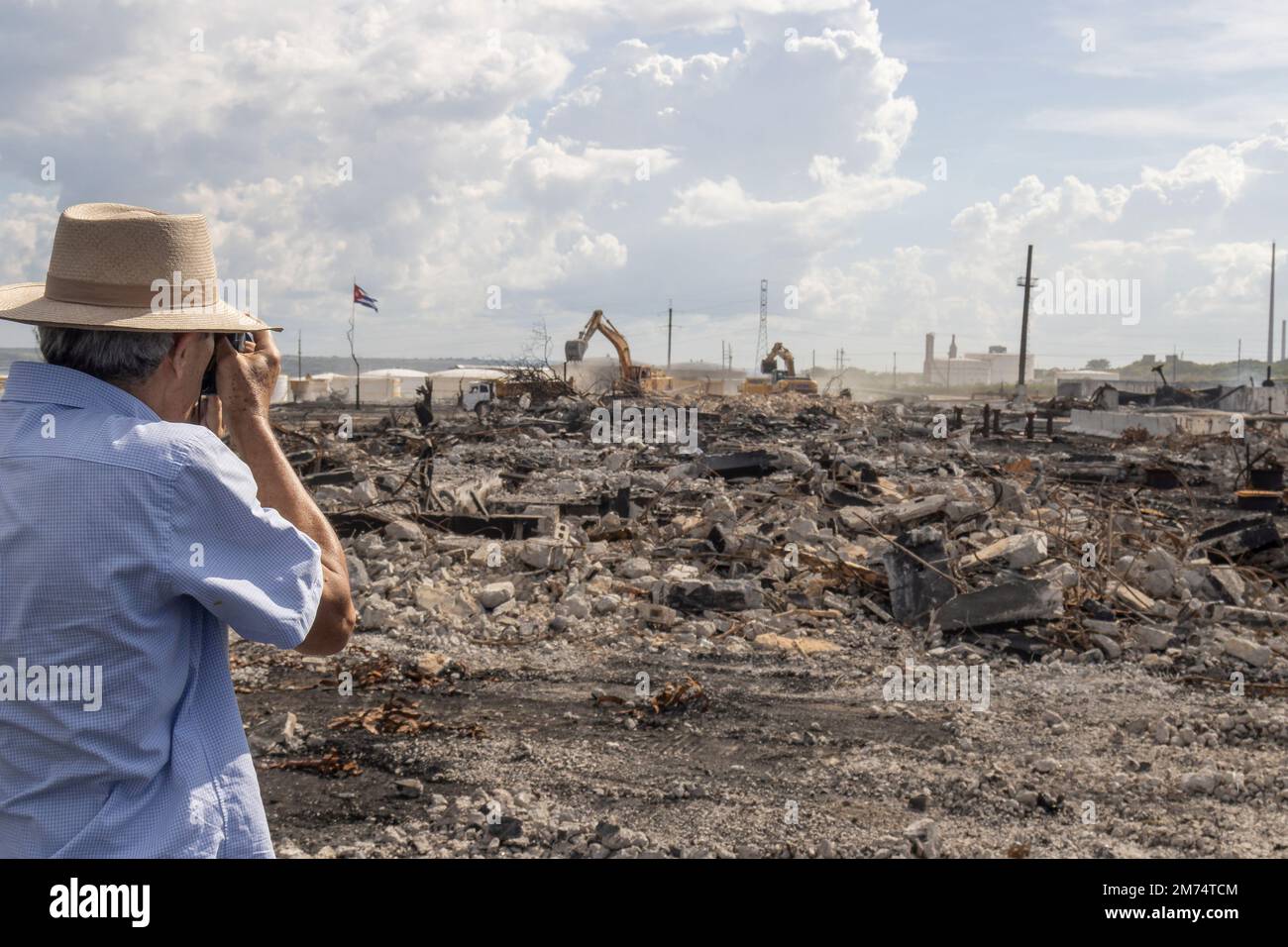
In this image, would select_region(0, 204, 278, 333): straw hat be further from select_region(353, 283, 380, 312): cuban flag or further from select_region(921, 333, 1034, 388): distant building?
select_region(921, 333, 1034, 388): distant building

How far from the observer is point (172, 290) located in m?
1.88

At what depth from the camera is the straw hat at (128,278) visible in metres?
1.78

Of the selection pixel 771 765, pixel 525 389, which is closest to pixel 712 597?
pixel 771 765

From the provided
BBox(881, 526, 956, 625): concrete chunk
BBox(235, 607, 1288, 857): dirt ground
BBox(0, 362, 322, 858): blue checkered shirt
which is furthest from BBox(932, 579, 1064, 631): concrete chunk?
BBox(0, 362, 322, 858): blue checkered shirt

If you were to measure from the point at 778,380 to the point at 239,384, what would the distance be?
153 feet

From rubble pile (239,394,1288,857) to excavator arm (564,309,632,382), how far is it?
23.1 m

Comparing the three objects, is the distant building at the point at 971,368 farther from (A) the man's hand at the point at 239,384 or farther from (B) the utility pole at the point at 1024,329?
(A) the man's hand at the point at 239,384

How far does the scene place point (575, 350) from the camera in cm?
3712

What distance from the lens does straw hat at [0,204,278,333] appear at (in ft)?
5.83

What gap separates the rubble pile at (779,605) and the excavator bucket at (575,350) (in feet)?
75.6

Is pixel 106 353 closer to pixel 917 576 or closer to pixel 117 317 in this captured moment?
pixel 117 317

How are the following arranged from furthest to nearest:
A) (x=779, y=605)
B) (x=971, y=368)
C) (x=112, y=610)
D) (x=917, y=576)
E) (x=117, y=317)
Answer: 1. (x=971, y=368)
2. (x=779, y=605)
3. (x=917, y=576)
4. (x=117, y=317)
5. (x=112, y=610)

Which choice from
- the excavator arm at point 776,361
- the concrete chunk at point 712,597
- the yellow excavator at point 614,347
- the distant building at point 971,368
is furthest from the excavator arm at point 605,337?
the distant building at point 971,368
